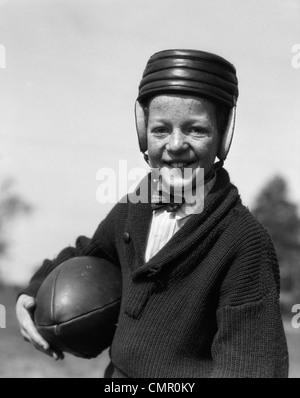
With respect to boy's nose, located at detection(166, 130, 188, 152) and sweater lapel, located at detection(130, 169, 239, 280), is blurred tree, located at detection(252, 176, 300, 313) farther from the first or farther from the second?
boy's nose, located at detection(166, 130, 188, 152)

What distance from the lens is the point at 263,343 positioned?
3229 mm

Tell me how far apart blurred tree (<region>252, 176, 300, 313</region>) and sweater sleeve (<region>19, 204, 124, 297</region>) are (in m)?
28.4

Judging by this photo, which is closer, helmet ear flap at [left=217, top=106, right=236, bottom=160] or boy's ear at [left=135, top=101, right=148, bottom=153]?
helmet ear flap at [left=217, top=106, right=236, bottom=160]

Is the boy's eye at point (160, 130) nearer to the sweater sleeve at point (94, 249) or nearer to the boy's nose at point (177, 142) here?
the boy's nose at point (177, 142)

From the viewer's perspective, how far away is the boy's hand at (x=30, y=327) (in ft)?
12.9

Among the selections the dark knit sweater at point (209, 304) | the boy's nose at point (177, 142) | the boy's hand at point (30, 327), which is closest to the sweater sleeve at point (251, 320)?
the dark knit sweater at point (209, 304)

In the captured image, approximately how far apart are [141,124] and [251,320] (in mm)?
1151

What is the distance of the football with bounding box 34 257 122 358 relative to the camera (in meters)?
3.78

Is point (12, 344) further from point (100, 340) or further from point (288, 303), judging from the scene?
point (288, 303)

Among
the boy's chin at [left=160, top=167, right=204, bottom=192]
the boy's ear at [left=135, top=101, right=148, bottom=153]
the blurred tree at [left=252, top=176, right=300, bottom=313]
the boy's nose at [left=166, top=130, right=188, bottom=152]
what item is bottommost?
the boy's chin at [left=160, top=167, right=204, bottom=192]

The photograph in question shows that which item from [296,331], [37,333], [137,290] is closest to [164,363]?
[137,290]

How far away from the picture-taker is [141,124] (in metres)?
3.69

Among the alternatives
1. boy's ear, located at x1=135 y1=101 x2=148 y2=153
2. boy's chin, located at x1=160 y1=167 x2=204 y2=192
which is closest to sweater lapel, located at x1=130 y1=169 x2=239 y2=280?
boy's chin, located at x1=160 y1=167 x2=204 y2=192
